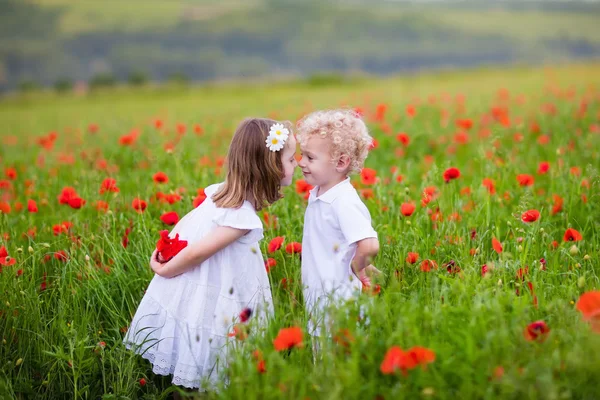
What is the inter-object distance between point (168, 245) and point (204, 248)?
15cm

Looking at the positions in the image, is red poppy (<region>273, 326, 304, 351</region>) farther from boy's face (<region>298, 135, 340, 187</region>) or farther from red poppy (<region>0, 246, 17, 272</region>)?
red poppy (<region>0, 246, 17, 272</region>)

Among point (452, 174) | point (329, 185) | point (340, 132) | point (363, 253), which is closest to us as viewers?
point (363, 253)

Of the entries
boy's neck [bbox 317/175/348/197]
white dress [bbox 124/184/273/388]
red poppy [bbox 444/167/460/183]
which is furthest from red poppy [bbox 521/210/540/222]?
white dress [bbox 124/184/273/388]

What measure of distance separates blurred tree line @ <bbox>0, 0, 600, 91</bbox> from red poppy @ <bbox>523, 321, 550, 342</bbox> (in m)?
104

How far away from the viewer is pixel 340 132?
99.4 inches

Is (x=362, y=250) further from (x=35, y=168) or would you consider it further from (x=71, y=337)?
(x=35, y=168)

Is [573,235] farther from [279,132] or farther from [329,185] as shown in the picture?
[279,132]

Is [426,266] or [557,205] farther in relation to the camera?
[557,205]

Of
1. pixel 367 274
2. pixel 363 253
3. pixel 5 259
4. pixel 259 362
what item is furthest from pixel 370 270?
pixel 5 259

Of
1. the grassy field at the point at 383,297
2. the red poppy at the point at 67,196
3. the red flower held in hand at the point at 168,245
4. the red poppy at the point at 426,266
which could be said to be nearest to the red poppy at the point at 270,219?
the grassy field at the point at 383,297

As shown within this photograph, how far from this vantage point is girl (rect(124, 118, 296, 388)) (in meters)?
2.50

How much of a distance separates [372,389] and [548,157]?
13.7 ft

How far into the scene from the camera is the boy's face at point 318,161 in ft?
8.41

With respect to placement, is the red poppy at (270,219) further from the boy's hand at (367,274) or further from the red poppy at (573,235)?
the red poppy at (573,235)
